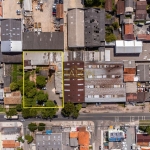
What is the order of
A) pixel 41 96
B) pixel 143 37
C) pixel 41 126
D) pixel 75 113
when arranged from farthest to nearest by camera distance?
1. pixel 41 126
2. pixel 75 113
3. pixel 41 96
4. pixel 143 37

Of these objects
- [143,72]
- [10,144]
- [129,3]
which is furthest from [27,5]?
[10,144]

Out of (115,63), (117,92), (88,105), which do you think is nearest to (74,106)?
(88,105)

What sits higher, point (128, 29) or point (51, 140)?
point (128, 29)

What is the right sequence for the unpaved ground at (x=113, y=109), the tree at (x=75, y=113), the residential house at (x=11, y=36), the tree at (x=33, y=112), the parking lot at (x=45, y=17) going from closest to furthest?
the residential house at (x=11, y=36) < the tree at (x=75, y=113) < the tree at (x=33, y=112) < the parking lot at (x=45, y=17) < the unpaved ground at (x=113, y=109)

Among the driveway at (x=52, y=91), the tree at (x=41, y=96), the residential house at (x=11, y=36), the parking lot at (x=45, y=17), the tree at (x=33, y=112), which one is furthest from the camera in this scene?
the parking lot at (x=45, y=17)

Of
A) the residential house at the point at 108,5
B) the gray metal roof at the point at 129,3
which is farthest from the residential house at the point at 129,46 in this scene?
the gray metal roof at the point at 129,3

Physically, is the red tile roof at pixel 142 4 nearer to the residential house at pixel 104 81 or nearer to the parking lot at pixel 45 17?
the residential house at pixel 104 81

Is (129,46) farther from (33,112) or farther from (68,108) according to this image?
(33,112)
